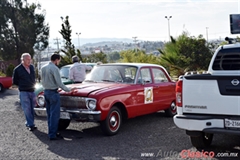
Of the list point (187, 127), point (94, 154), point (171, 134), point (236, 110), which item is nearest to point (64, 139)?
point (94, 154)

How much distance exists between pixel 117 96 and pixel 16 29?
1990cm

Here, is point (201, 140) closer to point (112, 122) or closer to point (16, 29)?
point (112, 122)

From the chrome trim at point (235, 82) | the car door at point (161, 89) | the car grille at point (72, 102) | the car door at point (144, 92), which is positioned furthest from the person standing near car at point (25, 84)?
the chrome trim at point (235, 82)

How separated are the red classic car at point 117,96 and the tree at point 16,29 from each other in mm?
18011

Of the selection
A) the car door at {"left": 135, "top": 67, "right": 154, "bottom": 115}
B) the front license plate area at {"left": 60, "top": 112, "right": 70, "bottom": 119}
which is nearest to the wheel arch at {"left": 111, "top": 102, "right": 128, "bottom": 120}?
the car door at {"left": 135, "top": 67, "right": 154, "bottom": 115}

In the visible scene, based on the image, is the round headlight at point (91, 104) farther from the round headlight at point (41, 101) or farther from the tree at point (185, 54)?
the tree at point (185, 54)

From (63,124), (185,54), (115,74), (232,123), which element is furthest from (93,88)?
(185,54)

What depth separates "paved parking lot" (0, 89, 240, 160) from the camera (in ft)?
21.2

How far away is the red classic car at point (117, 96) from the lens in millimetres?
Result: 7672

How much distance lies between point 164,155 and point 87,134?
2352 millimetres

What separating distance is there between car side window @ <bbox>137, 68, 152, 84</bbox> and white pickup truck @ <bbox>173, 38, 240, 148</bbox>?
2861 millimetres

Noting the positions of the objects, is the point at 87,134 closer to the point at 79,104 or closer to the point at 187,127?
the point at 79,104

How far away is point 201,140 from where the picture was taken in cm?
658

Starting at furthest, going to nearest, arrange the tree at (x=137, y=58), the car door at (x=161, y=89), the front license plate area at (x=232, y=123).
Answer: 1. the tree at (x=137, y=58)
2. the car door at (x=161, y=89)
3. the front license plate area at (x=232, y=123)
